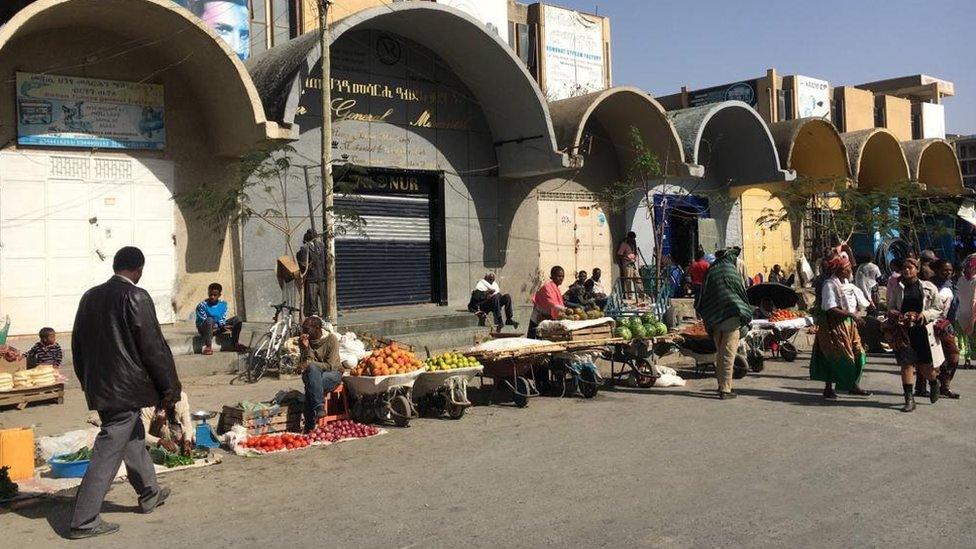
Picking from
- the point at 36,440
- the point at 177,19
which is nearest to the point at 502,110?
the point at 177,19

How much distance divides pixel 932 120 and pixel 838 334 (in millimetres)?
48538

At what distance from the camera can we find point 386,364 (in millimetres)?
8797

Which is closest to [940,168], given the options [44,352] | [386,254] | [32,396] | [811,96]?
[811,96]

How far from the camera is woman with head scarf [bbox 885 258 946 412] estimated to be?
9.21 metres

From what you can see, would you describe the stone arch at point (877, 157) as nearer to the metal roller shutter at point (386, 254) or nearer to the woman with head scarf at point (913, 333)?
the metal roller shutter at point (386, 254)

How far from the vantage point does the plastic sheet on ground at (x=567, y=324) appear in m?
10.0

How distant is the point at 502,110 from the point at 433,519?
13861 mm

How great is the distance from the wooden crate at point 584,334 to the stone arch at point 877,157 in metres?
17.5

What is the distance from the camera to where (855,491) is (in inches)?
236

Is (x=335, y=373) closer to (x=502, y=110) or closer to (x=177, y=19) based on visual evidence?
(x=177, y=19)

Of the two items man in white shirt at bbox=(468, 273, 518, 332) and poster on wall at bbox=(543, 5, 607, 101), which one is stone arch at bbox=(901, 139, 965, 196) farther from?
man in white shirt at bbox=(468, 273, 518, 332)

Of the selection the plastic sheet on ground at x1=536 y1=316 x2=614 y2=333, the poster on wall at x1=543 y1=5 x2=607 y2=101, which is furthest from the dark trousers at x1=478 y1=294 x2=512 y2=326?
the poster on wall at x1=543 y1=5 x2=607 y2=101

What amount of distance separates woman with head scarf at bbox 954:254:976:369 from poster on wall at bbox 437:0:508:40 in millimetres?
19685

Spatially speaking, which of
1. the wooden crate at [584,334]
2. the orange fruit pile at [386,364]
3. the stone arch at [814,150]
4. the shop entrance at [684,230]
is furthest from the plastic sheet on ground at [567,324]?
the stone arch at [814,150]
